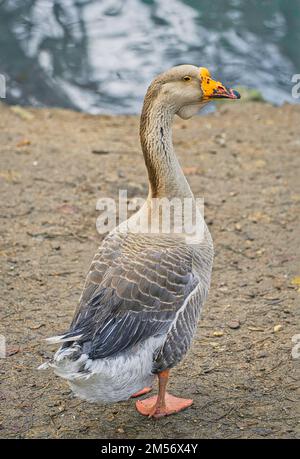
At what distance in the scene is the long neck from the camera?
14.2 ft

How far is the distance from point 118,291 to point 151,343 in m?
0.36

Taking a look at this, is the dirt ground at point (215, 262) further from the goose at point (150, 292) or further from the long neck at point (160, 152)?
the long neck at point (160, 152)

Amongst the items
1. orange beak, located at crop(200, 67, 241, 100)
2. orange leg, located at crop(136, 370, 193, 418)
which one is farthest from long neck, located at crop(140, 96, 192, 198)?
orange leg, located at crop(136, 370, 193, 418)

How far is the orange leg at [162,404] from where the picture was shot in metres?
4.16

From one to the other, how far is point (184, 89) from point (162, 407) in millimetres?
1987

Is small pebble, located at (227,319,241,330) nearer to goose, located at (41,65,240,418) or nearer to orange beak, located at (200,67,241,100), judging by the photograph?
goose, located at (41,65,240,418)

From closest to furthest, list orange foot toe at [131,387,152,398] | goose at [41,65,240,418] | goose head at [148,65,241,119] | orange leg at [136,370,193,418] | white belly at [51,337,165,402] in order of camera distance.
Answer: white belly at [51,337,165,402], goose at [41,65,240,418], orange leg at [136,370,193,418], goose head at [148,65,241,119], orange foot toe at [131,387,152,398]

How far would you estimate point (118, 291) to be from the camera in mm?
3873

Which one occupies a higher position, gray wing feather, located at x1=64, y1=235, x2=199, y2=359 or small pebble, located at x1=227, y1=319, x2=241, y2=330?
gray wing feather, located at x1=64, y1=235, x2=199, y2=359

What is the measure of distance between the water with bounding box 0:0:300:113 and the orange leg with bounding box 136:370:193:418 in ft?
20.2

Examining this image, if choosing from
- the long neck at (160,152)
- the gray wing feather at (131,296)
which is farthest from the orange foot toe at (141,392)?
the long neck at (160,152)

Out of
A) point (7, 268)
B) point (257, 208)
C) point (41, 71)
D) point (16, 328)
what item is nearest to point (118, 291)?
point (16, 328)

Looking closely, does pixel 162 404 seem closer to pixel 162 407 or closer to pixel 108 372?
pixel 162 407
